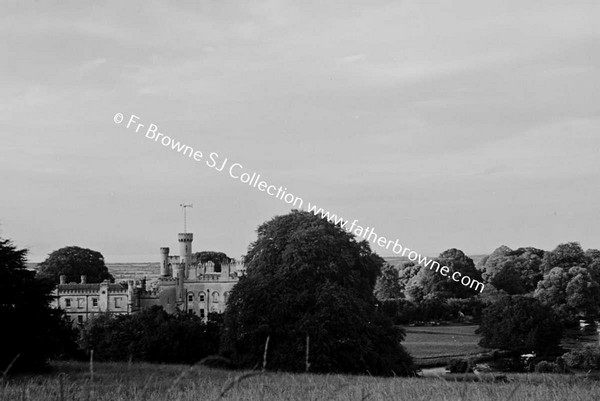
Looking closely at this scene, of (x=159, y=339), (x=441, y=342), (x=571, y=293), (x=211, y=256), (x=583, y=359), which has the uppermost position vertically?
(x=211, y=256)

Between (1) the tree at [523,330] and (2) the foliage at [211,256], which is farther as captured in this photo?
(2) the foliage at [211,256]

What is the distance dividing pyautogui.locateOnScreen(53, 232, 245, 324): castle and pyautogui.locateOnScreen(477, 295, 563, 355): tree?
93.8 ft

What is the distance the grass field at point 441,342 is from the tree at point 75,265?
39784 millimetres

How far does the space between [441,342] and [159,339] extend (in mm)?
34342

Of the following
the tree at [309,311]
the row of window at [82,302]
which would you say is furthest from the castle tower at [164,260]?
the tree at [309,311]

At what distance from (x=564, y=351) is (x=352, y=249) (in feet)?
75.8

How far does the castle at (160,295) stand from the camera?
78.3 meters

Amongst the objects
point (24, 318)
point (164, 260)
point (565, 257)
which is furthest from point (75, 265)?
point (24, 318)

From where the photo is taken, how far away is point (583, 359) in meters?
49.6

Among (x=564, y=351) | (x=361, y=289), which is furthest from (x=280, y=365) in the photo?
(x=564, y=351)

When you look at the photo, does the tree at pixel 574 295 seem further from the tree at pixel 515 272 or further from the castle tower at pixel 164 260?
the castle tower at pixel 164 260

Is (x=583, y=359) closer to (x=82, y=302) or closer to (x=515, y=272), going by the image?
(x=82, y=302)

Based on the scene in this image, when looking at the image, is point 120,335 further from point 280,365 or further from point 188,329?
point 280,365

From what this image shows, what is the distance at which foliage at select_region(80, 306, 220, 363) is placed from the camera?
137 feet
